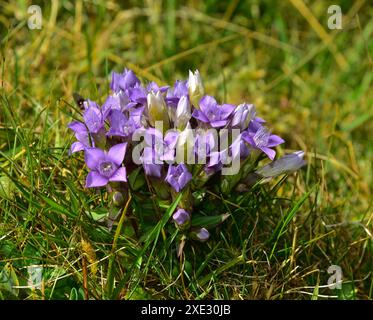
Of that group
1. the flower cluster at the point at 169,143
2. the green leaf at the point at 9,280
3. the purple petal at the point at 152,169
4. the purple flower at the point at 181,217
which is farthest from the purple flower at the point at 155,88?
the green leaf at the point at 9,280

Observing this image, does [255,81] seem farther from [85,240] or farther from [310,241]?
[85,240]

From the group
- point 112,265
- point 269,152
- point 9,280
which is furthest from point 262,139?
point 9,280

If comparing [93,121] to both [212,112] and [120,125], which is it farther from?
[212,112]

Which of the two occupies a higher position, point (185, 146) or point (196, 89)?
point (196, 89)

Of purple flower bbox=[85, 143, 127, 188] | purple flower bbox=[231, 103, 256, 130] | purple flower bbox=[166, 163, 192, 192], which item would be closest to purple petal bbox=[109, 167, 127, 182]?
purple flower bbox=[85, 143, 127, 188]

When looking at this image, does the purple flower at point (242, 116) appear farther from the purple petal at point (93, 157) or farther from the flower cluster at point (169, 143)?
the purple petal at point (93, 157)
